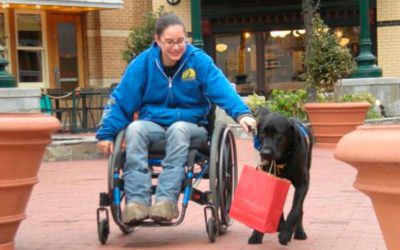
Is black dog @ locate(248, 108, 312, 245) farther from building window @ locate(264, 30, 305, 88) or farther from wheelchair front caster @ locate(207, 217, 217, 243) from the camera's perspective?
building window @ locate(264, 30, 305, 88)

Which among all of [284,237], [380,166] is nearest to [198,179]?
[284,237]

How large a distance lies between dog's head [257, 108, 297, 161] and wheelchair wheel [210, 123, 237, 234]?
331 mm

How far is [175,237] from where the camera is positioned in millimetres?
5621

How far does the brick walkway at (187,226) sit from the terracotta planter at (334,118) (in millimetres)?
2792

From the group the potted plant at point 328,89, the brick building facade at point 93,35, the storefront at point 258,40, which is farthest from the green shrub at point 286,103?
the storefront at point 258,40

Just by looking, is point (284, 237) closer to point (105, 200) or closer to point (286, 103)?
point (105, 200)

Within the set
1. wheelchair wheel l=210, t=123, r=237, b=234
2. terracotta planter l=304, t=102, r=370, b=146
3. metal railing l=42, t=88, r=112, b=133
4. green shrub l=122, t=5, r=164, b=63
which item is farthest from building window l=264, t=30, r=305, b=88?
wheelchair wheel l=210, t=123, r=237, b=234

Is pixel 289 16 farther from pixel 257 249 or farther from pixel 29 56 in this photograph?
pixel 257 249

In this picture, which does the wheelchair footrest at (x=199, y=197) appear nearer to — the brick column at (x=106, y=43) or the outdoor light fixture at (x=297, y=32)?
the brick column at (x=106, y=43)

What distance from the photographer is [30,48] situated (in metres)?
17.8

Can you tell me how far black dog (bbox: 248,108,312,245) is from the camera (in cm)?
501

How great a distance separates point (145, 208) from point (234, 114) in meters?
0.95

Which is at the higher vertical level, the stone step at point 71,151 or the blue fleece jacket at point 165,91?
the blue fleece jacket at point 165,91

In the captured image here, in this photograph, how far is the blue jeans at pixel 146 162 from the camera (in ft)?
16.6
